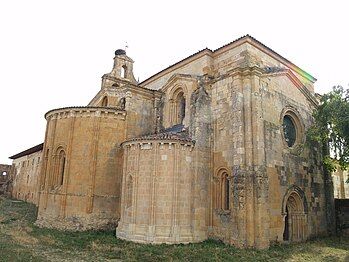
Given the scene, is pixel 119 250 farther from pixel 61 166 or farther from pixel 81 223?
pixel 61 166

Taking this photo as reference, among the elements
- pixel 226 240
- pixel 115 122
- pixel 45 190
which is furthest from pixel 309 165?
pixel 45 190

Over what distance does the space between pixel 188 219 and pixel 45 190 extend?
945 cm

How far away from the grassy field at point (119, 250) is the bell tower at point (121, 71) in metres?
12.9

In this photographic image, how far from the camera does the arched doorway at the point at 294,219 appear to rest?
16.2 meters

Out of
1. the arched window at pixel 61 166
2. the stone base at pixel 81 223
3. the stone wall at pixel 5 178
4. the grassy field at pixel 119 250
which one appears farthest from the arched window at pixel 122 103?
the stone wall at pixel 5 178

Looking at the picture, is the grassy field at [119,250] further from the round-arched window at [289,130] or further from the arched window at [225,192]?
the round-arched window at [289,130]

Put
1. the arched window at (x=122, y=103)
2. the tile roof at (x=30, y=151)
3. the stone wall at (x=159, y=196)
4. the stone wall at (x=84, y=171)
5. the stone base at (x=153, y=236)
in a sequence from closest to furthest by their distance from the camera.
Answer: the stone base at (x=153, y=236), the stone wall at (x=159, y=196), the stone wall at (x=84, y=171), the arched window at (x=122, y=103), the tile roof at (x=30, y=151)

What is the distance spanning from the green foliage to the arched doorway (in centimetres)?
312

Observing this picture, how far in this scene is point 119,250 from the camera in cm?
1258

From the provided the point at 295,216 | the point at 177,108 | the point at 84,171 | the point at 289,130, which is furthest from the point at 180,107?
the point at 295,216

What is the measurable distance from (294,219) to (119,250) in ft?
32.5

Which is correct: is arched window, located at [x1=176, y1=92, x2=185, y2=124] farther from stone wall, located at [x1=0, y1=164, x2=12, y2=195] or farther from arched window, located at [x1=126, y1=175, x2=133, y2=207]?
stone wall, located at [x1=0, y1=164, x2=12, y2=195]

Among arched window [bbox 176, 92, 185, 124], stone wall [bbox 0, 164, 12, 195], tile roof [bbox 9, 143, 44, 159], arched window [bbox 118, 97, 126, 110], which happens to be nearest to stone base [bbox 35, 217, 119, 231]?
arched window [bbox 176, 92, 185, 124]

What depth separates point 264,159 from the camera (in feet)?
47.5
